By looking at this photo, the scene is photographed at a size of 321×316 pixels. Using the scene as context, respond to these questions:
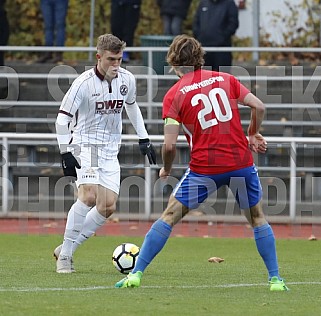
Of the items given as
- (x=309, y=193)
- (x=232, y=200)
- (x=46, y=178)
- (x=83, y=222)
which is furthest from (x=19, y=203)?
(x=83, y=222)

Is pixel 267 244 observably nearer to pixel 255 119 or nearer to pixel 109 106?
pixel 255 119

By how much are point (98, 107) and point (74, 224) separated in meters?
1.14

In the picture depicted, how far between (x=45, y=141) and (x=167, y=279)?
745cm

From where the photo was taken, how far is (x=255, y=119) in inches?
346

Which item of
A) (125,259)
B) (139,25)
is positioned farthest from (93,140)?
(139,25)

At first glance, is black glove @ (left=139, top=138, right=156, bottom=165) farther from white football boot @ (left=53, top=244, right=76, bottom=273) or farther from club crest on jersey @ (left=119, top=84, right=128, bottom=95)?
white football boot @ (left=53, top=244, right=76, bottom=273)

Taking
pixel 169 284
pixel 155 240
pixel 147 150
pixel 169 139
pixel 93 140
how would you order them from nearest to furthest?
pixel 169 139, pixel 155 240, pixel 169 284, pixel 93 140, pixel 147 150

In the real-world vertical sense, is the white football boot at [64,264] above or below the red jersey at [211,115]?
below

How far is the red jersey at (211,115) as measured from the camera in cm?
878

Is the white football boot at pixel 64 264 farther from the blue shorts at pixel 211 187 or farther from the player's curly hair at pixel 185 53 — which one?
the player's curly hair at pixel 185 53

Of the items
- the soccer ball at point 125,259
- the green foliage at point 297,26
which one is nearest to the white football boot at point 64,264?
the soccer ball at point 125,259

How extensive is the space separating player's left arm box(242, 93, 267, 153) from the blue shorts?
0.62ft

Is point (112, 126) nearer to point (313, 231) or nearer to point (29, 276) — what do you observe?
point (29, 276)

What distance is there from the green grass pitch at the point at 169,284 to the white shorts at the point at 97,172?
34.1 inches
